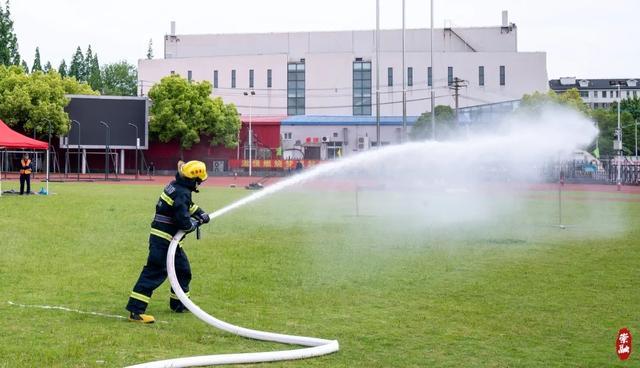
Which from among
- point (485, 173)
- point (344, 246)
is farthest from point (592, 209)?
point (485, 173)

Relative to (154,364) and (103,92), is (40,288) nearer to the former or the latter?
(154,364)

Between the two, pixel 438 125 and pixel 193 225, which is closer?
pixel 193 225

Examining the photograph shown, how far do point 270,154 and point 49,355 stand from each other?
70.8 meters

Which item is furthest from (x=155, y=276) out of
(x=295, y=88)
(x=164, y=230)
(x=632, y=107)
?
(x=632, y=107)

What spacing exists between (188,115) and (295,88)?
22.0m

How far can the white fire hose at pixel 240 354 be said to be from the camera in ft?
21.2

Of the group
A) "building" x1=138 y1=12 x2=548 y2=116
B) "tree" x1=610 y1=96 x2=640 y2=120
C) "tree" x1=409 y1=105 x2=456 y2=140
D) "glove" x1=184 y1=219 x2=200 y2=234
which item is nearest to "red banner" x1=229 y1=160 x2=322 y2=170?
"tree" x1=409 y1=105 x2=456 y2=140

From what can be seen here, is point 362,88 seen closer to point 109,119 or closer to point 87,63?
point 109,119

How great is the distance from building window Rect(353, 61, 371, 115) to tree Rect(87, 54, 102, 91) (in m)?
56.8

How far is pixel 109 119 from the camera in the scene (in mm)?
65812

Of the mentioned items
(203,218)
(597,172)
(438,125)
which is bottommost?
→ (203,218)

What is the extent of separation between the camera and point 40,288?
10.3 metres

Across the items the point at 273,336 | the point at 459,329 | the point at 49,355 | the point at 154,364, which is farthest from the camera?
the point at 459,329

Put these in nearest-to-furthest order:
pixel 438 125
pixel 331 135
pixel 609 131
Result: pixel 438 125, pixel 331 135, pixel 609 131
